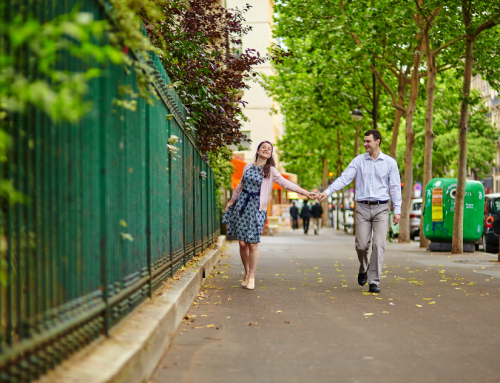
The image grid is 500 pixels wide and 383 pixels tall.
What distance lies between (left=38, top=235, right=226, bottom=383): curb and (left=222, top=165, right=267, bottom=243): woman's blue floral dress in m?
2.85

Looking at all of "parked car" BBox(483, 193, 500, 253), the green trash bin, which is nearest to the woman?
the green trash bin

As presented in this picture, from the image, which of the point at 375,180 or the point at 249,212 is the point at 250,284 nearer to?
the point at 249,212

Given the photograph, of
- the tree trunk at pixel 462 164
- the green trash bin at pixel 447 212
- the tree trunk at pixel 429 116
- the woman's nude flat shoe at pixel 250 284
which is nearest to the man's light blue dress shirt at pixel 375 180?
the woman's nude flat shoe at pixel 250 284

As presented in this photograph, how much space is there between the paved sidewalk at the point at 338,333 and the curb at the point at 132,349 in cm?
18

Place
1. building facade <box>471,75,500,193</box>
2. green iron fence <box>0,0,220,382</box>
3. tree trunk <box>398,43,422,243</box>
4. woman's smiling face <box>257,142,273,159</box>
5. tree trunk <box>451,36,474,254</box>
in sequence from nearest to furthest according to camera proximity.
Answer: green iron fence <box>0,0,220,382</box>
woman's smiling face <box>257,142,273,159</box>
tree trunk <box>451,36,474,254</box>
tree trunk <box>398,43,422,243</box>
building facade <box>471,75,500,193</box>

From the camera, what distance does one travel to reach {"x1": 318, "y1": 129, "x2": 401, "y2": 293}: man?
9.04m

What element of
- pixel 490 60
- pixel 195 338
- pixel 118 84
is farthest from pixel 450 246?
pixel 118 84

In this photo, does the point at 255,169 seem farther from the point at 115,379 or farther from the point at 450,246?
the point at 450,246

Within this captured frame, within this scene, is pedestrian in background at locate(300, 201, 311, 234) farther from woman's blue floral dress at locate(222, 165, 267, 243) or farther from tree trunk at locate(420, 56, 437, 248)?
woman's blue floral dress at locate(222, 165, 267, 243)

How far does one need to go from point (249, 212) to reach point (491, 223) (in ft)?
38.6

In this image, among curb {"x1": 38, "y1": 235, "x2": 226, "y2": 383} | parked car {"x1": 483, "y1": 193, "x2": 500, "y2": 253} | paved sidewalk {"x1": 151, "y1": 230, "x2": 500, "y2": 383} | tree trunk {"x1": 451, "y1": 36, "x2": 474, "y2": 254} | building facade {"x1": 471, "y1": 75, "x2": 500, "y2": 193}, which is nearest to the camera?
curb {"x1": 38, "y1": 235, "x2": 226, "y2": 383}

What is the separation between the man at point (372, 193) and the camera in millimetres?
9039

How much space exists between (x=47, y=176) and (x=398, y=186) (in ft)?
22.4

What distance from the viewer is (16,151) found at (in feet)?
9.02
